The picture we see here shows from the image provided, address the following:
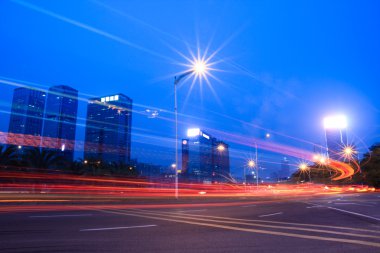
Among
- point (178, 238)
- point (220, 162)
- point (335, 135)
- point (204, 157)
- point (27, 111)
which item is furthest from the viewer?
point (220, 162)

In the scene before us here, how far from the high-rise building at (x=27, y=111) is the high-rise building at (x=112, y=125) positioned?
41.0 ft

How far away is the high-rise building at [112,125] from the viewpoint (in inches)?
3472

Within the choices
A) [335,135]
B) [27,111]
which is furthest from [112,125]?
[335,135]

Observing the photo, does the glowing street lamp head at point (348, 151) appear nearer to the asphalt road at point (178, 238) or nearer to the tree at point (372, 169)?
the tree at point (372, 169)

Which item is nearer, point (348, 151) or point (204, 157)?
point (348, 151)

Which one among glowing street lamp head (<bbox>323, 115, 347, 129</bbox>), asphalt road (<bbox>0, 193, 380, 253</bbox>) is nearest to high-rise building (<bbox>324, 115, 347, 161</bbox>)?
glowing street lamp head (<bbox>323, 115, 347, 129</bbox>)

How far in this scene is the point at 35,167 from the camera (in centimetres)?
4409

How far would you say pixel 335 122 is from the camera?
8906 cm

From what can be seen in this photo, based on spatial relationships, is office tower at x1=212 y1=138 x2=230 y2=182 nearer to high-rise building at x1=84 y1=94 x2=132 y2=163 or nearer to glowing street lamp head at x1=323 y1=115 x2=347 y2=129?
high-rise building at x1=84 y1=94 x2=132 y2=163

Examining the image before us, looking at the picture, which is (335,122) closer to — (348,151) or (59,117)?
(348,151)

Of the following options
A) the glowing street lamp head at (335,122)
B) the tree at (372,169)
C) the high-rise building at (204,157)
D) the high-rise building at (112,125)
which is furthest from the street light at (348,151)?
the high-rise building at (112,125)

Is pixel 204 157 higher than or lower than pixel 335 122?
lower

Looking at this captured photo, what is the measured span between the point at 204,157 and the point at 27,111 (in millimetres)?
51606

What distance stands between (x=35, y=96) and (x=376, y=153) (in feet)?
280
